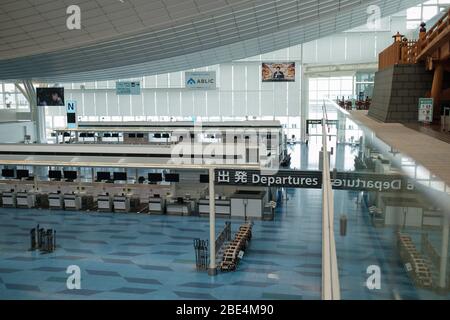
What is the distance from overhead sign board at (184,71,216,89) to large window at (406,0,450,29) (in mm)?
18027

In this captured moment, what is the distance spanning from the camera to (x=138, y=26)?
89.5ft

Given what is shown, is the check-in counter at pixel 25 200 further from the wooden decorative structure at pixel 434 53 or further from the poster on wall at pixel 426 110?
the poster on wall at pixel 426 110

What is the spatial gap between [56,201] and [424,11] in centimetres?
3552

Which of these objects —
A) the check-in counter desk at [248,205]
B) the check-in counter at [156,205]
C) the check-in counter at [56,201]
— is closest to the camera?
the check-in counter desk at [248,205]

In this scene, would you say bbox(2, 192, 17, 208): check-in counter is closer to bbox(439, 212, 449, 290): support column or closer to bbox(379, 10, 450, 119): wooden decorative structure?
bbox(379, 10, 450, 119): wooden decorative structure

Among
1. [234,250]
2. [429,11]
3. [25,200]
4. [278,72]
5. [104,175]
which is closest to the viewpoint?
[234,250]

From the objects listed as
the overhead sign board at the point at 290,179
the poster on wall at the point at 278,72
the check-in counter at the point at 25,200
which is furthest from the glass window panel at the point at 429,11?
the check-in counter at the point at 25,200

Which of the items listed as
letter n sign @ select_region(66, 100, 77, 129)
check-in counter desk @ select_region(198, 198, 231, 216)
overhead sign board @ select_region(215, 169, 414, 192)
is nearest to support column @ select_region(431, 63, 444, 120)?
overhead sign board @ select_region(215, 169, 414, 192)

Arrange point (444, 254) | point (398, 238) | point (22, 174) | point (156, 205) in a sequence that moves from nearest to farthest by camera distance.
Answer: point (444, 254), point (398, 238), point (156, 205), point (22, 174)

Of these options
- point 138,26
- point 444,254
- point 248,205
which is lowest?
point 248,205

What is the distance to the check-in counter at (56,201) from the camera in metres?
22.6

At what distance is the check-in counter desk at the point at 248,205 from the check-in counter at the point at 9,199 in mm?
11630

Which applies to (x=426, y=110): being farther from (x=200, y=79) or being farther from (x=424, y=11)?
(x=424, y=11)

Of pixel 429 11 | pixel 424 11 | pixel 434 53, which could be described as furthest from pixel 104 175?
pixel 424 11
